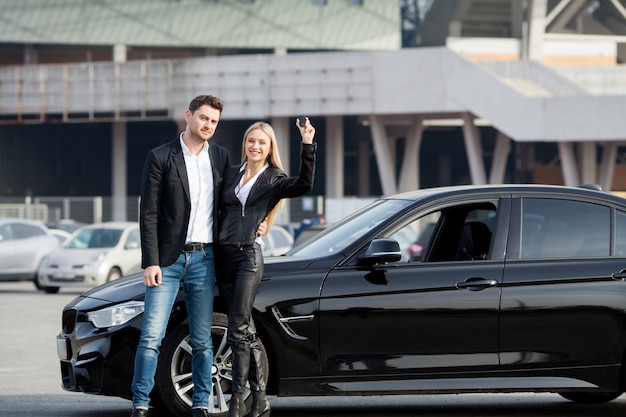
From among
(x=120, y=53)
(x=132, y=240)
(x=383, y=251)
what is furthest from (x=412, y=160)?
(x=383, y=251)

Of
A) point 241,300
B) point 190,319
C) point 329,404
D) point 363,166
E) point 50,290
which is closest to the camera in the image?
point 241,300

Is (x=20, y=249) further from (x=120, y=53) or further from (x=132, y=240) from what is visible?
(x=120, y=53)

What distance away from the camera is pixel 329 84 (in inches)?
2341

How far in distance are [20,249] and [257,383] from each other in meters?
20.2

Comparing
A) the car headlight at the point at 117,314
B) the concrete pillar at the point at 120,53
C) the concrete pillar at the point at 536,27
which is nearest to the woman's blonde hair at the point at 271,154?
the car headlight at the point at 117,314

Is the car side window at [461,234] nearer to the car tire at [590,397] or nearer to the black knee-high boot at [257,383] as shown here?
the car tire at [590,397]

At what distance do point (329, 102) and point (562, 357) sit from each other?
2049 inches

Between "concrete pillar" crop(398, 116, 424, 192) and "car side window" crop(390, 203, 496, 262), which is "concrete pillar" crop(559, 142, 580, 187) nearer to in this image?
"concrete pillar" crop(398, 116, 424, 192)

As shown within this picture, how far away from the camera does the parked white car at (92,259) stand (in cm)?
2558

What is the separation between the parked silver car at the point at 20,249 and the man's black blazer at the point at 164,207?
65.6 ft

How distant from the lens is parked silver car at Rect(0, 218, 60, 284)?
26.4 m

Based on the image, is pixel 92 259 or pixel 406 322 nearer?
pixel 406 322

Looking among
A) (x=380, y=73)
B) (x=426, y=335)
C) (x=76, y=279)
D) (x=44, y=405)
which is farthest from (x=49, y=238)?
(x=380, y=73)

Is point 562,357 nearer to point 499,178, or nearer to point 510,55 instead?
point 499,178
